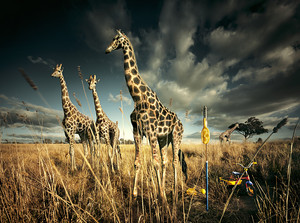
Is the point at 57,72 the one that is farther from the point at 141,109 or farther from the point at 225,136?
the point at 225,136

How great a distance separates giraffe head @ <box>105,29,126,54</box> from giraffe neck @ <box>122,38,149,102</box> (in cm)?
10

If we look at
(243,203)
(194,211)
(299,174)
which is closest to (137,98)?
(194,211)

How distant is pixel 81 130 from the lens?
5.64 meters

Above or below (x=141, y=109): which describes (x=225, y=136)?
below

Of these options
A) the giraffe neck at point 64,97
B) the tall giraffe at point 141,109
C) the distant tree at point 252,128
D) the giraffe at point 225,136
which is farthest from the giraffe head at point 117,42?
the distant tree at point 252,128

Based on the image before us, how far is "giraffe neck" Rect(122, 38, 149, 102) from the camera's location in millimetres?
2746

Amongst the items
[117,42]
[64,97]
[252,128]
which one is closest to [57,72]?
[64,97]

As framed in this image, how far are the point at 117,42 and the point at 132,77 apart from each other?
2.69 ft

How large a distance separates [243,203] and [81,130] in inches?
232

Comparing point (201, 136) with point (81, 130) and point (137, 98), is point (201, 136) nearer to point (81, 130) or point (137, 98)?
point (137, 98)

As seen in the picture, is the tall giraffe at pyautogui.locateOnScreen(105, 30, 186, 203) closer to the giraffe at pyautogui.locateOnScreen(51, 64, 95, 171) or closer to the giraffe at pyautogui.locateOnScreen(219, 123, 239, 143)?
the giraffe at pyautogui.locateOnScreen(51, 64, 95, 171)

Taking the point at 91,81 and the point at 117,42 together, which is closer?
the point at 117,42

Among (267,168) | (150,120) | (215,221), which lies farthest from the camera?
(267,168)

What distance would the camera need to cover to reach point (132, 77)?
281 cm
